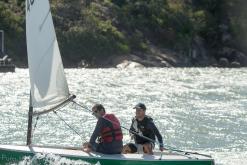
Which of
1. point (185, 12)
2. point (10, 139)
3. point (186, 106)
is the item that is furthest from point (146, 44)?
point (10, 139)

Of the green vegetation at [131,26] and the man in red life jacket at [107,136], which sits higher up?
the green vegetation at [131,26]

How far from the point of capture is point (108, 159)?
14.9 m

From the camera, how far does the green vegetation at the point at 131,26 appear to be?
79.6 m

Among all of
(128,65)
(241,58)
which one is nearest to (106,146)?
(128,65)

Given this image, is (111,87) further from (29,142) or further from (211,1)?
(211,1)

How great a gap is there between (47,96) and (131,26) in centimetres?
7340

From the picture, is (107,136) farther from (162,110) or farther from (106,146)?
(162,110)

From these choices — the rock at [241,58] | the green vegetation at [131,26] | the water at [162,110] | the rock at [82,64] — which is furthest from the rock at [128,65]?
the rock at [241,58]

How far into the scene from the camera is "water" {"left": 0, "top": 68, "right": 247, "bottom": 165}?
25.7 metres

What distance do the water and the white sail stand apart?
5.34 feet

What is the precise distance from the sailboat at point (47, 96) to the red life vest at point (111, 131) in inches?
14.6

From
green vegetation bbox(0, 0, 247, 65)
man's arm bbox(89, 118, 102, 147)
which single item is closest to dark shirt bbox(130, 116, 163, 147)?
man's arm bbox(89, 118, 102, 147)

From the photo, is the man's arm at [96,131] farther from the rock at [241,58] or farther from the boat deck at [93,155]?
the rock at [241,58]

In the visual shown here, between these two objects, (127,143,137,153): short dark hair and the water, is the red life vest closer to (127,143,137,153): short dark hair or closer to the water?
(127,143,137,153): short dark hair
